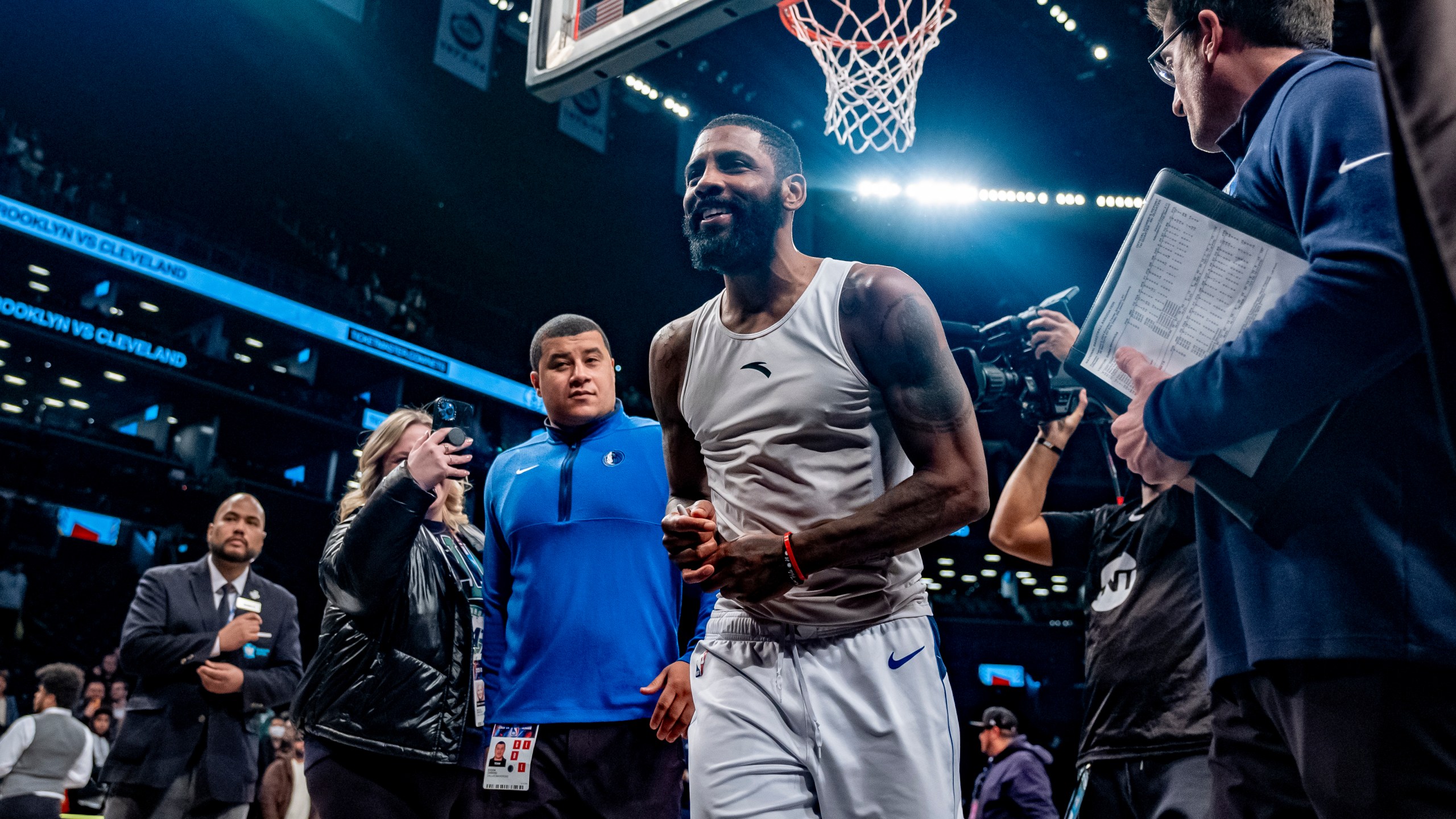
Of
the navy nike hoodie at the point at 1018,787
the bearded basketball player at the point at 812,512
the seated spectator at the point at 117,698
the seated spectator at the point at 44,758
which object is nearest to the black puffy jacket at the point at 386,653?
the bearded basketball player at the point at 812,512

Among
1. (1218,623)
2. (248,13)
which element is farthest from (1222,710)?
(248,13)

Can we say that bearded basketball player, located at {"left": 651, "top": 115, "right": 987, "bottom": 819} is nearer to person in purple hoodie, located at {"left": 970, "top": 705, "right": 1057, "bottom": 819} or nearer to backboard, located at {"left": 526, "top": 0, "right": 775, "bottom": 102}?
backboard, located at {"left": 526, "top": 0, "right": 775, "bottom": 102}

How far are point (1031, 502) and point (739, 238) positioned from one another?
1921 mm

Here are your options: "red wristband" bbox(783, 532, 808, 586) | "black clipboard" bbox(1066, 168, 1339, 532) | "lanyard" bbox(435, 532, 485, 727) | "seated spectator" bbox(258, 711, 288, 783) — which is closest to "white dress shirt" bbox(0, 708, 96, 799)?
"seated spectator" bbox(258, 711, 288, 783)

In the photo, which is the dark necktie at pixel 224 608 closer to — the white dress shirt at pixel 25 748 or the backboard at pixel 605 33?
the backboard at pixel 605 33

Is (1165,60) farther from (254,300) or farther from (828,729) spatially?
(254,300)

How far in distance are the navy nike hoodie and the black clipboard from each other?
6.65m

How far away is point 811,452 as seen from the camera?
245 centimetres

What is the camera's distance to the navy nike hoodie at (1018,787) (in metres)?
7.75

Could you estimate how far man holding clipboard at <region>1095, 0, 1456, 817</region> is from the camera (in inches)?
51.2

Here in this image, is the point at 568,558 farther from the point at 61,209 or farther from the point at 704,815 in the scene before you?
the point at 61,209

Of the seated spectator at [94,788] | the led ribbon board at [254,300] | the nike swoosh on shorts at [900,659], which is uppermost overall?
the led ribbon board at [254,300]

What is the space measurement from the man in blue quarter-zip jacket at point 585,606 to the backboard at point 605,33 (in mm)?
1981

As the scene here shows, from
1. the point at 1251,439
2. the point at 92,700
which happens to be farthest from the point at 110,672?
the point at 1251,439
